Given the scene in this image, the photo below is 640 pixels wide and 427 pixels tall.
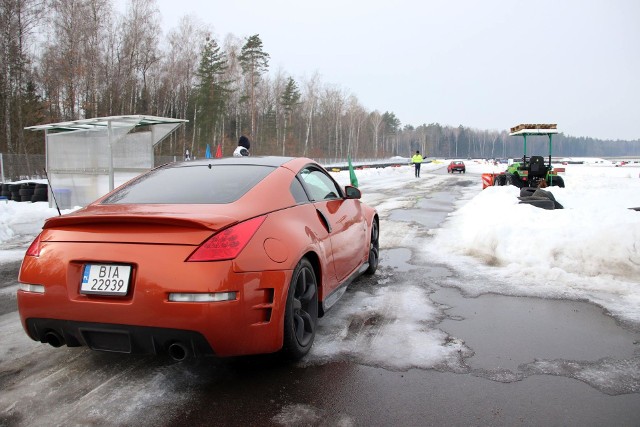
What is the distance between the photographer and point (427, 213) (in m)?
11.9

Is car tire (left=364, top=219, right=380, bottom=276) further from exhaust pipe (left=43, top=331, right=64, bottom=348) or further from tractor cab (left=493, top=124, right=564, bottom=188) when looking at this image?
tractor cab (left=493, top=124, right=564, bottom=188)

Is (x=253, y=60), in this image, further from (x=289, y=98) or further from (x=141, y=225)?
(x=141, y=225)

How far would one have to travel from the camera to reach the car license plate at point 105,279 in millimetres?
2658

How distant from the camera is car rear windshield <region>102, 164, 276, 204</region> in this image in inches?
130

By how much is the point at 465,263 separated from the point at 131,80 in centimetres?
4035

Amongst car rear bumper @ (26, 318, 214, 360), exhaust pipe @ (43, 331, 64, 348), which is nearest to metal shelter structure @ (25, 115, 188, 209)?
exhaust pipe @ (43, 331, 64, 348)

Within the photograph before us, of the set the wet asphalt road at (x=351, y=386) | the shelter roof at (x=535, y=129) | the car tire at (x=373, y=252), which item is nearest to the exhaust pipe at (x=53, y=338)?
the wet asphalt road at (x=351, y=386)

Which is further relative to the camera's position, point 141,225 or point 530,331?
point 530,331

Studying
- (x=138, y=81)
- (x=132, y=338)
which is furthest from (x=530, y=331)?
(x=138, y=81)

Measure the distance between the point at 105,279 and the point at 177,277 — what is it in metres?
0.46

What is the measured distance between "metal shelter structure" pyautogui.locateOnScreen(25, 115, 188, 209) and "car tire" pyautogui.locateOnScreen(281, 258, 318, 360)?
9673 mm

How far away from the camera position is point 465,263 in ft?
21.0

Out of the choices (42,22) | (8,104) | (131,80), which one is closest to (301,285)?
(8,104)

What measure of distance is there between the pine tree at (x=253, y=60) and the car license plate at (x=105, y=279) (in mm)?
51630
